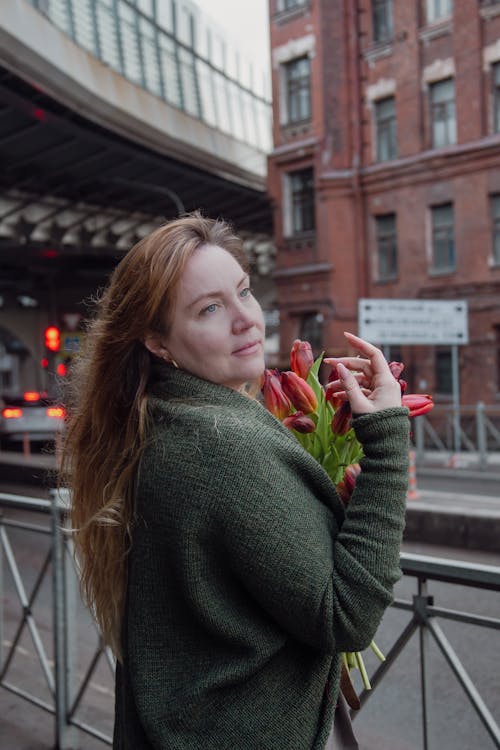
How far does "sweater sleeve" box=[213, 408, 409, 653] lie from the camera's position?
139 cm

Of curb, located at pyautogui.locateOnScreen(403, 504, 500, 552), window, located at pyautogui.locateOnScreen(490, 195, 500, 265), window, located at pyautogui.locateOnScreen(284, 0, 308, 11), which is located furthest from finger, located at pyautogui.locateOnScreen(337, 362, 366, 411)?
window, located at pyautogui.locateOnScreen(284, 0, 308, 11)

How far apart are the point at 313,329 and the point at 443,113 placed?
23.8ft

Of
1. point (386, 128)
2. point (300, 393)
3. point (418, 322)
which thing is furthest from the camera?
point (386, 128)

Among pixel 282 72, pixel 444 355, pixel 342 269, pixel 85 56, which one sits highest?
pixel 282 72

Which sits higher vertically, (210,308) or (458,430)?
(210,308)

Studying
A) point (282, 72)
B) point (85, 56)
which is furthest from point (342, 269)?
point (85, 56)

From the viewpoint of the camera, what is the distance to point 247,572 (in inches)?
55.6

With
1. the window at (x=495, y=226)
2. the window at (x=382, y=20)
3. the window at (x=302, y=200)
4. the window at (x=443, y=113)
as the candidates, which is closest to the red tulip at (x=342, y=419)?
the window at (x=495, y=226)

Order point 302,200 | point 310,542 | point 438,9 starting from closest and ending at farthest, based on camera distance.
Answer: point 310,542
point 438,9
point 302,200

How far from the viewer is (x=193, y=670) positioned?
4.90ft

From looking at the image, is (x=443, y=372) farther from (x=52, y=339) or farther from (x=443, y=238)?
(x=52, y=339)

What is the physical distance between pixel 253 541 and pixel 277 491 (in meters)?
0.09

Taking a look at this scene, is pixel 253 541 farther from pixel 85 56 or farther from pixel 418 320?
pixel 418 320

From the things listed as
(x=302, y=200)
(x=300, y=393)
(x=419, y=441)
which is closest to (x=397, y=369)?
(x=300, y=393)
